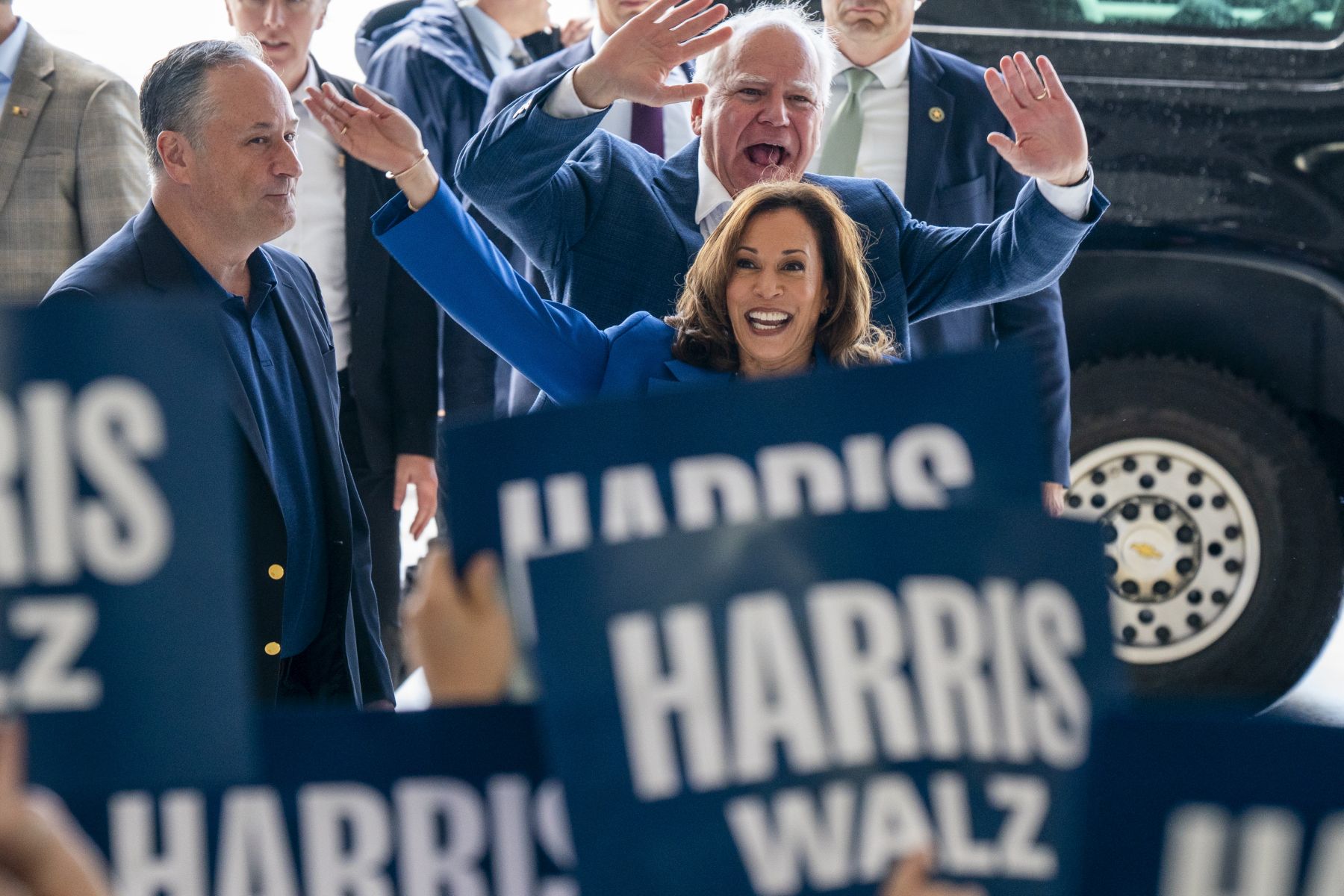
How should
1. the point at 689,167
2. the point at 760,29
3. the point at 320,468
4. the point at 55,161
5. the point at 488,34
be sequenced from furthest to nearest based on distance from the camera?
the point at 488,34
the point at 55,161
the point at 689,167
the point at 760,29
the point at 320,468

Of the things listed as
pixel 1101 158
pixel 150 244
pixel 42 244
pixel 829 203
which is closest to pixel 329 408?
pixel 150 244

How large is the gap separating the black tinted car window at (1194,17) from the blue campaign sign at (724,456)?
3145mm

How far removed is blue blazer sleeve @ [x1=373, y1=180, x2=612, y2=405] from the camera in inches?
95.7

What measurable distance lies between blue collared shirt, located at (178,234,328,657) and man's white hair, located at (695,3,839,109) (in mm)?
777

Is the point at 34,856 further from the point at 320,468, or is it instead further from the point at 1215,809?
the point at 320,468

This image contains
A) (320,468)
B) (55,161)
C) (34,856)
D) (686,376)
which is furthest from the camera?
(55,161)

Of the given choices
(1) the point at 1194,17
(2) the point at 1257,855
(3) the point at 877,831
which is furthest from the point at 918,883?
(1) the point at 1194,17

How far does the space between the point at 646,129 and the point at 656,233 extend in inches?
40.6

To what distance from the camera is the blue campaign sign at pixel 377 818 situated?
132 cm

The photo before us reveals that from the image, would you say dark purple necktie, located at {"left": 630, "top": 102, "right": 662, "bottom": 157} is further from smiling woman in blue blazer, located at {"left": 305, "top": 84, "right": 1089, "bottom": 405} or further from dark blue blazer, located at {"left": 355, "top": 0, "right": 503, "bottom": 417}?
smiling woman in blue blazer, located at {"left": 305, "top": 84, "right": 1089, "bottom": 405}

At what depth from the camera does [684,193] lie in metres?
2.90

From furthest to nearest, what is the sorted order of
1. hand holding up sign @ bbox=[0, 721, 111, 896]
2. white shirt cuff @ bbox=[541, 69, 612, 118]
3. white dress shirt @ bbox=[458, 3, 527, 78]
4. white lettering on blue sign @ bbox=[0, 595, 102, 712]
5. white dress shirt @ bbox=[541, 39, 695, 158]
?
white dress shirt @ bbox=[458, 3, 527, 78] < white dress shirt @ bbox=[541, 39, 695, 158] < white shirt cuff @ bbox=[541, 69, 612, 118] < white lettering on blue sign @ bbox=[0, 595, 102, 712] < hand holding up sign @ bbox=[0, 721, 111, 896]

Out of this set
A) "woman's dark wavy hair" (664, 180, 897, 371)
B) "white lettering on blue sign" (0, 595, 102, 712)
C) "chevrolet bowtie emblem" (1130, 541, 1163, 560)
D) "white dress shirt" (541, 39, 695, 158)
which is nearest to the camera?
"white lettering on blue sign" (0, 595, 102, 712)

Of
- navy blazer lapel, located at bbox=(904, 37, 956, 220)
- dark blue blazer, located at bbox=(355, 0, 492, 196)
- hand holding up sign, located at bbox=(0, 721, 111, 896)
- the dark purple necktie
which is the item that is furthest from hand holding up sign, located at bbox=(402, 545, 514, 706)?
dark blue blazer, located at bbox=(355, 0, 492, 196)
